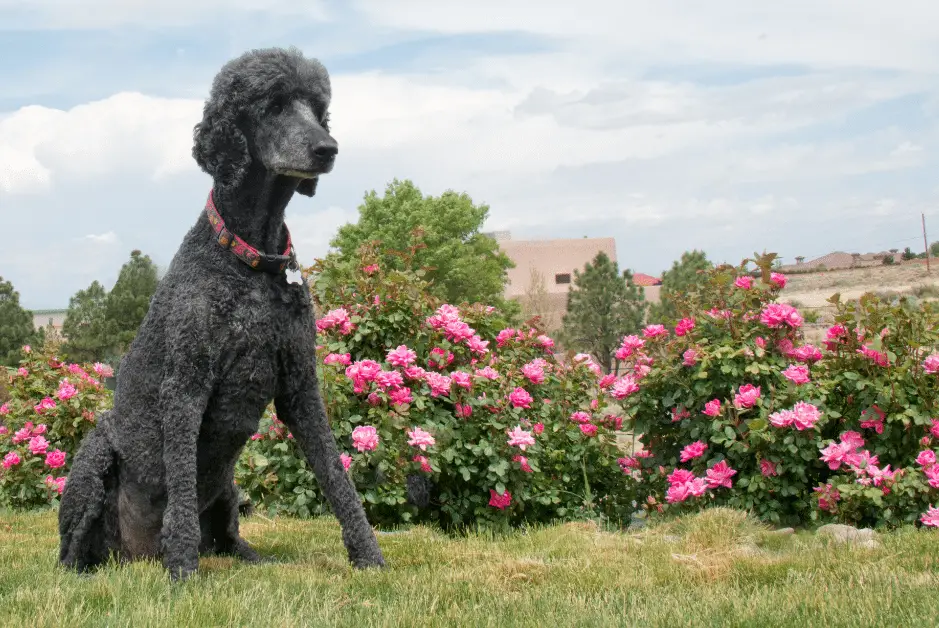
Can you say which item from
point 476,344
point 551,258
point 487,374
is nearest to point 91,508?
point 487,374

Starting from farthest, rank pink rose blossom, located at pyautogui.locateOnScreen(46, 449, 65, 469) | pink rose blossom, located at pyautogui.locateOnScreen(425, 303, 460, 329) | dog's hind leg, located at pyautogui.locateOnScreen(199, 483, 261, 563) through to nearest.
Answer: pink rose blossom, located at pyautogui.locateOnScreen(46, 449, 65, 469), pink rose blossom, located at pyautogui.locateOnScreen(425, 303, 460, 329), dog's hind leg, located at pyautogui.locateOnScreen(199, 483, 261, 563)

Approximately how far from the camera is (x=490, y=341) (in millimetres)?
6609

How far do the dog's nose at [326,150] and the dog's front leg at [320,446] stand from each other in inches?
31.9

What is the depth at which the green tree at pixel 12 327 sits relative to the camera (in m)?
28.4

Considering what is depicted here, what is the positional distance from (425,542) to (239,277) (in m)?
1.89

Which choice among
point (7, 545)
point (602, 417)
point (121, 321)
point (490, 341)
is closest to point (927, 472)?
point (602, 417)

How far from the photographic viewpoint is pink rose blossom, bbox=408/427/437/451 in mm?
5176

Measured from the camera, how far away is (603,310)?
3522cm

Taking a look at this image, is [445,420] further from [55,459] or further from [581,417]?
[55,459]

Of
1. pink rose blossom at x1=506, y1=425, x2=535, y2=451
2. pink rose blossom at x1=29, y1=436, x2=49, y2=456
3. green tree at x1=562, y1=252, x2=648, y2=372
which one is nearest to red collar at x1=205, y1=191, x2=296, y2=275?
pink rose blossom at x1=506, y1=425, x2=535, y2=451

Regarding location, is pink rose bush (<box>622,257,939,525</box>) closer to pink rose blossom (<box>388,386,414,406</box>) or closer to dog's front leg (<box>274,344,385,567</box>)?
pink rose blossom (<box>388,386,414,406</box>)

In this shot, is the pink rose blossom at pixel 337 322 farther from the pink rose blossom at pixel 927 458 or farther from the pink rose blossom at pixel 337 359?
the pink rose blossom at pixel 927 458

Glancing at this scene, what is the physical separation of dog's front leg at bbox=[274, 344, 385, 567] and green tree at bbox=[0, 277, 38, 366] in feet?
92.8

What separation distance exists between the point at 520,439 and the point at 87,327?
88.9ft
